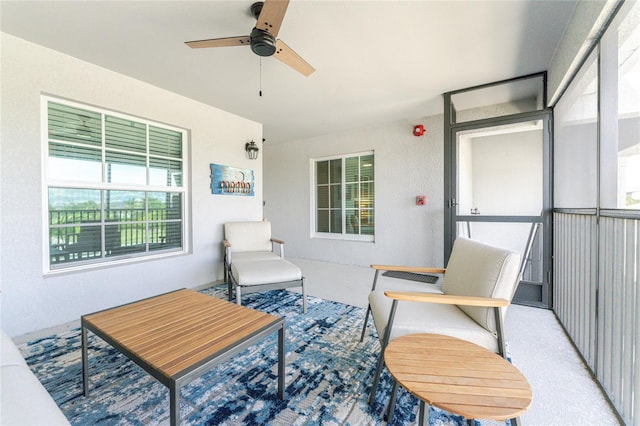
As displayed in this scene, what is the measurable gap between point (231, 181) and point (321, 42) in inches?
95.3

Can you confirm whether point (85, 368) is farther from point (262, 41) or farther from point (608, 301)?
point (608, 301)

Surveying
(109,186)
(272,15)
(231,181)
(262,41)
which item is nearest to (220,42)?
(262,41)

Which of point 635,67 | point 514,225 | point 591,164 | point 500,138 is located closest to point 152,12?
point 635,67

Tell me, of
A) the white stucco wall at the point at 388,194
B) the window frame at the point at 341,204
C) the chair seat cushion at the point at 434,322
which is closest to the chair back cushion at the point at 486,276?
the chair seat cushion at the point at 434,322

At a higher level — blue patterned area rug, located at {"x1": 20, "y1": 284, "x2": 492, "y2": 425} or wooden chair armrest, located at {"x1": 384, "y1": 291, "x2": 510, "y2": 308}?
wooden chair armrest, located at {"x1": 384, "y1": 291, "x2": 510, "y2": 308}

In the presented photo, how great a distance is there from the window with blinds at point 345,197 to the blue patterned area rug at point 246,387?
2.89m

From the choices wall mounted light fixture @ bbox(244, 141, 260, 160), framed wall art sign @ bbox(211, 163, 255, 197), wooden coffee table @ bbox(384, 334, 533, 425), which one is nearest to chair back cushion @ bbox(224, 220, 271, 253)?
framed wall art sign @ bbox(211, 163, 255, 197)

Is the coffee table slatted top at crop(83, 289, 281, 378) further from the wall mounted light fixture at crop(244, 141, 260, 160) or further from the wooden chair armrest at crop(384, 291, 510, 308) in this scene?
the wall mounted light fixture at crop(244, 141, 260, 160)

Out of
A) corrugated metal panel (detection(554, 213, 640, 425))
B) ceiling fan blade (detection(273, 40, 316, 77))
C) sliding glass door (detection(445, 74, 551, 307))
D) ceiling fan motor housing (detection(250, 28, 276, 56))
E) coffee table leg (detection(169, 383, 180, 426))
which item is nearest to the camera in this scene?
coffee table leg (detection(169, 383, 180, 426))

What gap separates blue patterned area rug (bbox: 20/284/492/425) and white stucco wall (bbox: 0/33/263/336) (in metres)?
0.42

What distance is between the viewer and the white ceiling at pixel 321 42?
1903 millimetres

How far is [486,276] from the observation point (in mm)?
1485

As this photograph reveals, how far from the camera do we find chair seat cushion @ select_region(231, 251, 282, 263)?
306 centimetres

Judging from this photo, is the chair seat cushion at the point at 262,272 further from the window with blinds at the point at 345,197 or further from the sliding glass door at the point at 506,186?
the window with blinds at the point at 345,197
